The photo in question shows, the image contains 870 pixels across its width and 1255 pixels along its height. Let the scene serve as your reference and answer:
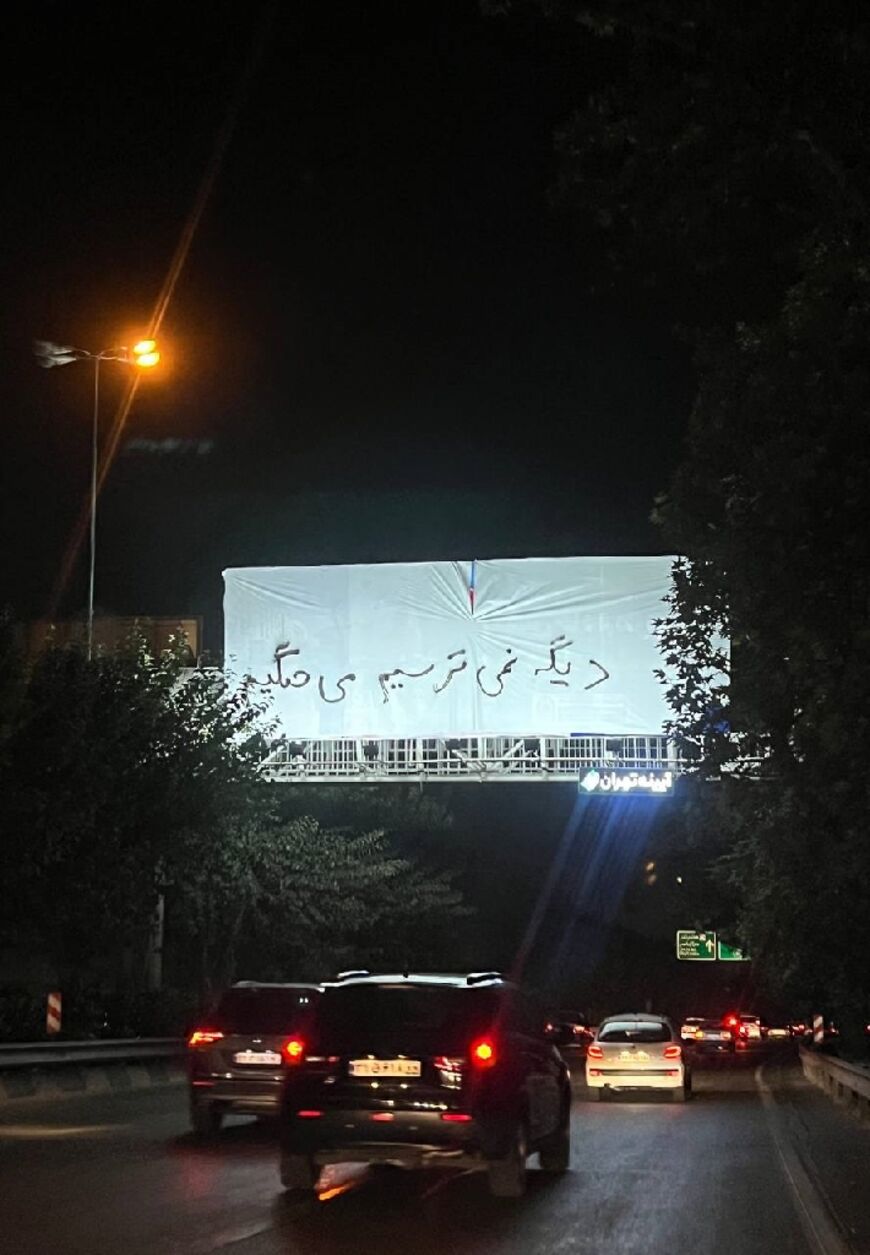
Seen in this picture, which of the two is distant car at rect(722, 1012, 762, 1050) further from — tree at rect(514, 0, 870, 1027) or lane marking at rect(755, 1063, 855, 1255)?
tree at rect(514, 0, 870, 1027)

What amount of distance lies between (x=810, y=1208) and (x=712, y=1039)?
3447 centimetres

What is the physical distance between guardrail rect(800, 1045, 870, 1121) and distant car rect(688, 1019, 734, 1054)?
34.9 feet

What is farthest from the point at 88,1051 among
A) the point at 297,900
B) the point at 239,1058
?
the point at 297,900

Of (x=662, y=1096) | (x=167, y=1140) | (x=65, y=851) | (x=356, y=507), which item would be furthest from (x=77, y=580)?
(x=167, y=1140)

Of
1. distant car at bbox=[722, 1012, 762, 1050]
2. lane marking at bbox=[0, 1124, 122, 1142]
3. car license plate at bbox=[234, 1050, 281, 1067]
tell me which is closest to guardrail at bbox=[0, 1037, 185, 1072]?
lane marking at bbox=[0, 1124, 122, 1142]

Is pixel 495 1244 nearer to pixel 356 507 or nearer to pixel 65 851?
pixel 65 851

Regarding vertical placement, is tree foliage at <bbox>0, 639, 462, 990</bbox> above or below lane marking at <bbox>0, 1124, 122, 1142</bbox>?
above

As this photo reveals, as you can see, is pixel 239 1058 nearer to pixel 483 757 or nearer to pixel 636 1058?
pixel 636 1058

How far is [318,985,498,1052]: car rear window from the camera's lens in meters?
12.7

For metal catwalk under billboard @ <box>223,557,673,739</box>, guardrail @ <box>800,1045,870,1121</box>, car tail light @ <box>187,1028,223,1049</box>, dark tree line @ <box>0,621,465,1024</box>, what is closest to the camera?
car tail light @ <box>187,1028,223,1049</box>

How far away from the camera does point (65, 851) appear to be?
90.4 ft

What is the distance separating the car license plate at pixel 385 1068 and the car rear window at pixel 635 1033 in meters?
14.0

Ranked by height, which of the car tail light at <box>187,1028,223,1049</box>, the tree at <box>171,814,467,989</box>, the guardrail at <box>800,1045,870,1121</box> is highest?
the tree at <box>171,814,467,989</box>

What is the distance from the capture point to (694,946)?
6100 centimetres
